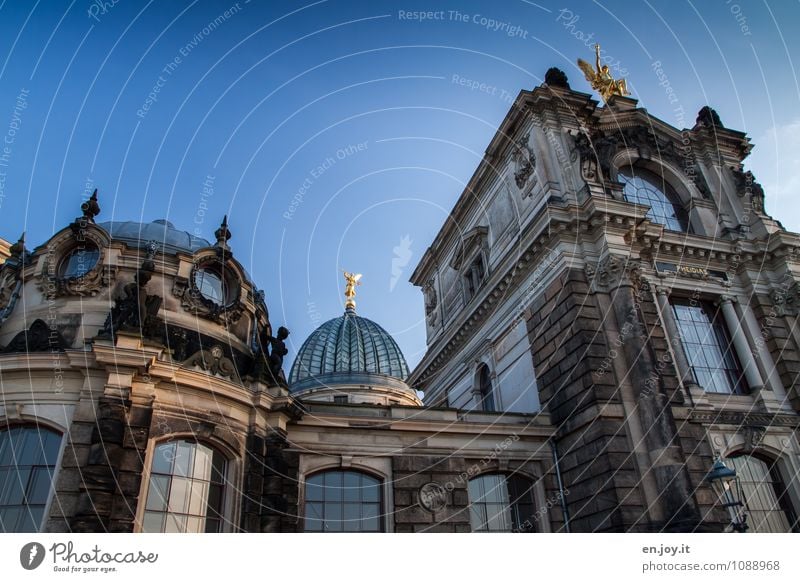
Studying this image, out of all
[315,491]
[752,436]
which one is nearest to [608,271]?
[752,436]

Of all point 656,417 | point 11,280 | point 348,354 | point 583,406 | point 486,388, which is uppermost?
point 348,354

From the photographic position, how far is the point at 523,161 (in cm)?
2550

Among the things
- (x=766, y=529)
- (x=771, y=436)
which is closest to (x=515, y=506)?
(x=766, y=529)

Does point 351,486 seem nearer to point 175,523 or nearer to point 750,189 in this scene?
point 175,523

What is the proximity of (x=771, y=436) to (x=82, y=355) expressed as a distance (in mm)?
23256

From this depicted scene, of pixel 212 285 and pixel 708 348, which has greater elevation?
pixel 212 285

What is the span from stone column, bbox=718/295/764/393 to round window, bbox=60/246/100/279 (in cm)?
2417

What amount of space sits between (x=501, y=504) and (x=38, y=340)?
51.0 ft

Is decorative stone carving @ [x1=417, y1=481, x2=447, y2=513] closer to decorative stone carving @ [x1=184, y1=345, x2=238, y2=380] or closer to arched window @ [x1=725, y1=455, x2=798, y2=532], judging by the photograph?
decorative stone carving @ [x1=184, y1=345, x2=238, y2=380]

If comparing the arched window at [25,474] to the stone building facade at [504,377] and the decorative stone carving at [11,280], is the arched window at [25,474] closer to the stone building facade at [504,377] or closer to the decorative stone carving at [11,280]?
the stone building facade at [504,377]

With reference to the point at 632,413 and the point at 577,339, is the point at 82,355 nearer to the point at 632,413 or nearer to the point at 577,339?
the point at 577,339

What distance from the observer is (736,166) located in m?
28.3

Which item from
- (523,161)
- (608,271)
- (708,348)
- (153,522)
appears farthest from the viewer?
(523,161)
